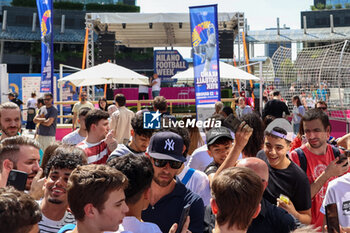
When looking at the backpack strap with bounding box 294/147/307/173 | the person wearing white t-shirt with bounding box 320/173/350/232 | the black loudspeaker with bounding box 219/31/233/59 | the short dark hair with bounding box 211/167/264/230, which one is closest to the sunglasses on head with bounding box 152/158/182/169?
the short dark hair with bounding box 211/167/264/230

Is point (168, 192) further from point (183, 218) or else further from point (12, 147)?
point (12, 147)

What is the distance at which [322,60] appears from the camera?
13.1 m

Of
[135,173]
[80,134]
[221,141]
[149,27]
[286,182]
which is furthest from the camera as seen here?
[149,27]

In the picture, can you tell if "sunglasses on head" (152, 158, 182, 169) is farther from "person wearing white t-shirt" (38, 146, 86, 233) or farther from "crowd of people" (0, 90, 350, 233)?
"person wearing white t-shirt" (38, 146, 86, 233)

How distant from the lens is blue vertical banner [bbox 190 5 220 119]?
970 cm

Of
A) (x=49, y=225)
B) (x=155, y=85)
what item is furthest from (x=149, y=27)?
(x=49, y=225)

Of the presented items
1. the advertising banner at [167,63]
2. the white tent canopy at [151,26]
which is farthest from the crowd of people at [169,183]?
the advertising banner at [167,63]

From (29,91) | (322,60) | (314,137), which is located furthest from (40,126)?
(29,91)

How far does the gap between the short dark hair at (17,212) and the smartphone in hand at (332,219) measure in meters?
1.71

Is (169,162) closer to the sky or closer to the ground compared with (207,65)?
closer to the ground

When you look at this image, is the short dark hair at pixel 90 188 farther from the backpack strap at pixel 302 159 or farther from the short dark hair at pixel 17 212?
the backpack strap at pixel 302 159

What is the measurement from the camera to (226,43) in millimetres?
19938

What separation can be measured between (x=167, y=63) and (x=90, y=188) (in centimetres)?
2481

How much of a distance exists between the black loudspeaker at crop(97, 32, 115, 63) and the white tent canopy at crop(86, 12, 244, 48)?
558 millimetres
